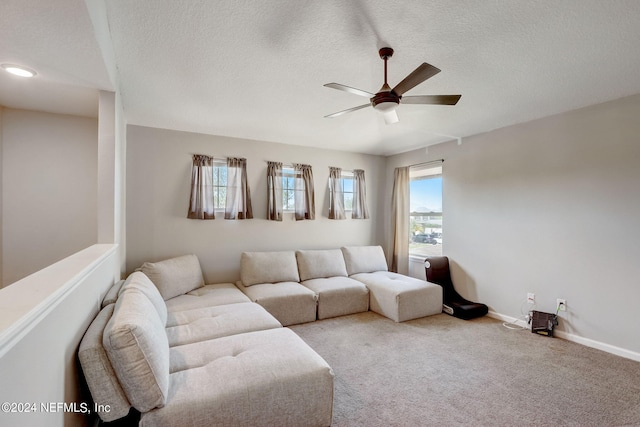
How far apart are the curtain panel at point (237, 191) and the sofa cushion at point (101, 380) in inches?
110

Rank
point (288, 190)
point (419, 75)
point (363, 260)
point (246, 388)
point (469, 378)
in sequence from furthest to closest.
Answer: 1. point (363, 260)
2. point (288, 190)
3. point (469, 378)
4. point (419, 75)
5. point (246, 388)

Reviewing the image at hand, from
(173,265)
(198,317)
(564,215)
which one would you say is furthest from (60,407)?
(564,215)

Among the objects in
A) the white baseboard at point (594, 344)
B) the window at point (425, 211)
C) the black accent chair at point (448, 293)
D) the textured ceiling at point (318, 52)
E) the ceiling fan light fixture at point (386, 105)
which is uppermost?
the textured ceiling at point (318, 52)

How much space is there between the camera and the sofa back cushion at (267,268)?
377cm

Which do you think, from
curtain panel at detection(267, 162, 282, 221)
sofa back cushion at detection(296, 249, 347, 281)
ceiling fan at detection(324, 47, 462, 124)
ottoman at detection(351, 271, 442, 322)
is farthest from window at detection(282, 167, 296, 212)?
ceiling fan at detection(324, 47, 462, 124)

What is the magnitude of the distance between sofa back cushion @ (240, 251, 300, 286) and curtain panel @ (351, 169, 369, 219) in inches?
63.2

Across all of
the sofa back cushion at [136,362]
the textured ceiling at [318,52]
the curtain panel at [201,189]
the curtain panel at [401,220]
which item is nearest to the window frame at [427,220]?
the curtain panel at [401,220]

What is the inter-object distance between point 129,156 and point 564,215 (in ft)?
16.6

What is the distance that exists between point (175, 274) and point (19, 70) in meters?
2.16

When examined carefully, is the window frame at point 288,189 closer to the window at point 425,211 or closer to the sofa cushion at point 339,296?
the sofa cushion at point 339,296

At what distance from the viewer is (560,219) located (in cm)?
311

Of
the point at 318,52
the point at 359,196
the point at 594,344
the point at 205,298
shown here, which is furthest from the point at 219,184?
the point at 594,344

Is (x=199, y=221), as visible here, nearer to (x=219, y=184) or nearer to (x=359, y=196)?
(x=219, y=184)

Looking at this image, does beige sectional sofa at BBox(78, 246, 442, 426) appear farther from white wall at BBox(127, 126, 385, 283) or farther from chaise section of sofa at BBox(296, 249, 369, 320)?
white wall at BBox(127, 126, 385, 283)
